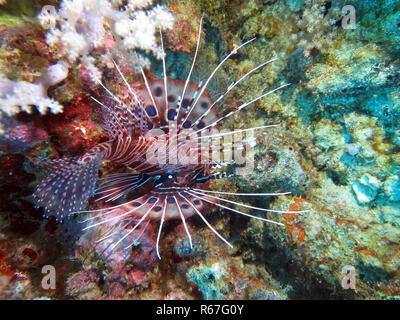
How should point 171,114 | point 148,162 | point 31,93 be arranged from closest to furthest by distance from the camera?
point 31,93
point 148,162
point 171,114

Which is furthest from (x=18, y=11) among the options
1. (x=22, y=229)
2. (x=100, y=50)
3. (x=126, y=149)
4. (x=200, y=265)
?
(x=200, y=265)

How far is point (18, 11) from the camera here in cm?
236

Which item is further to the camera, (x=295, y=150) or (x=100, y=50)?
(x=295, y=150)

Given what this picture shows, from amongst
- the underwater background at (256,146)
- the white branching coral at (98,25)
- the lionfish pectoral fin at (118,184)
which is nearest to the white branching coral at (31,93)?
the underwater background at (256,146)

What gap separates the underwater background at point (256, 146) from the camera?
7.55ft

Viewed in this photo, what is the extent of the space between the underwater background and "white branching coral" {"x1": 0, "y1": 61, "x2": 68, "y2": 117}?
12 mm

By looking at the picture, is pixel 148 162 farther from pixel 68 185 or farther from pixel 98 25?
pixel 98 25

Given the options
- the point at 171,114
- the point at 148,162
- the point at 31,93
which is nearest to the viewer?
the point at 31,93

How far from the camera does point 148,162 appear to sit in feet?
9.38

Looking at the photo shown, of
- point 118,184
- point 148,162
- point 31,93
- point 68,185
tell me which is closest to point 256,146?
point 148,162

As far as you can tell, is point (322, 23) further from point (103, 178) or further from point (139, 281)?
point (139, 281)

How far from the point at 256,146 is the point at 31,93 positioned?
262 centimetres

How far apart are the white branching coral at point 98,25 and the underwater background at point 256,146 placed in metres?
0.02

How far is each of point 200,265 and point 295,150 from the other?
6.85 feet
